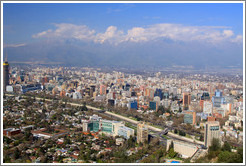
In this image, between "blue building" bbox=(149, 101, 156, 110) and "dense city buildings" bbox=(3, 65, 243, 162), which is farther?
"blue building" bbox=(149, 101, 156, 110)

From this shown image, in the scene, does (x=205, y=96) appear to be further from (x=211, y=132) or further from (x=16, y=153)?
(x=16, y=153)

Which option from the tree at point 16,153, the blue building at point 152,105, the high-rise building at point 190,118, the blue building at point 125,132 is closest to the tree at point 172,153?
the blue building at point 125,132

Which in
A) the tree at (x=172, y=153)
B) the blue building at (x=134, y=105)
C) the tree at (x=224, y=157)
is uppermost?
the tree at (x=224, y=157)

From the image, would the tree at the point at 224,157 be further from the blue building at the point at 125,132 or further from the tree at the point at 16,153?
the tree at the point at 16,153

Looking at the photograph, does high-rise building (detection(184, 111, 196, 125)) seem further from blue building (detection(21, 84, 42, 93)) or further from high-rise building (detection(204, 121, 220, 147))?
blue building (detection(21, 84, 42, 93))

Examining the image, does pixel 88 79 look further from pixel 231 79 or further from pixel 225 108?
pixel 225 108

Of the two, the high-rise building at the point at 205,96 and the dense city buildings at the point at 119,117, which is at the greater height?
the high-rise building at the point at 205,96

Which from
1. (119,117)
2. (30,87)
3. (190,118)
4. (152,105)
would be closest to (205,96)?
(152,105)

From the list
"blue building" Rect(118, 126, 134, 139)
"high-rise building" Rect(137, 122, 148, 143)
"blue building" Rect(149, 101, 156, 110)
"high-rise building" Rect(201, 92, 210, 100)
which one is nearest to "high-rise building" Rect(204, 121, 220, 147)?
"high-rise building" Rect(137, 122, 148, 143)

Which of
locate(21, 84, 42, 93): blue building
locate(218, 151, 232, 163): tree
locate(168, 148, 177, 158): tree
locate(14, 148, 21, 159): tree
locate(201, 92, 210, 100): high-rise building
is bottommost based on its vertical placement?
locate(168, 148, 177, 158): tree

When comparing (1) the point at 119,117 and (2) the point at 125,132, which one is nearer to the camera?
(2) the point at 125,132

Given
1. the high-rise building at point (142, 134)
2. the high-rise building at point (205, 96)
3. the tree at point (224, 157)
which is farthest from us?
the high-rise building at point (205, 96)
